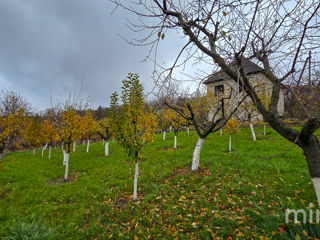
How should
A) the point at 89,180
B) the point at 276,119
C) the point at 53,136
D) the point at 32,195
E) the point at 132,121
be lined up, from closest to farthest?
1. the point at 276,119
2. the point at 132,121
3. the point at 32,195
4. the point at 89,180
5. the point at 53,136

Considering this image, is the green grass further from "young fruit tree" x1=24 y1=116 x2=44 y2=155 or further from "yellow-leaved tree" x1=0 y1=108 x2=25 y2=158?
"young fruit tree" x1=24 y1=116 x2=44 y2=155

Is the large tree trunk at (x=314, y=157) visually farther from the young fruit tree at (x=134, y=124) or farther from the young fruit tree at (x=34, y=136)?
the young fruit tree at (x=34, y=136)

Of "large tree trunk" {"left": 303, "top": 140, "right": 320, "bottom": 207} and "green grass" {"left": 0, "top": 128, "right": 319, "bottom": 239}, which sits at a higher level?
"large tree trunk" {"left": 303, "top": 140, "right": 320, "bottom": 207}

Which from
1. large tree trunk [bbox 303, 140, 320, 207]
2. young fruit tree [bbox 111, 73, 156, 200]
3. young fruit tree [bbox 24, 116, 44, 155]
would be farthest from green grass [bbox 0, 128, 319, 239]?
young fruit tree [bbox 24, 116, 44, 155]

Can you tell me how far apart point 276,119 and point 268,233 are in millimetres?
2291

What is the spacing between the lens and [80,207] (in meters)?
4.63

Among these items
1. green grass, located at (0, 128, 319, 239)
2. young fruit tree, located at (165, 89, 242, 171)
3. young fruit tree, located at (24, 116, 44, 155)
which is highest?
young fruit tree, located at (165, 89, 242, 171)

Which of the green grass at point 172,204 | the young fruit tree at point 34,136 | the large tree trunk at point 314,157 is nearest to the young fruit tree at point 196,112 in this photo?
the green grass at point 172,204

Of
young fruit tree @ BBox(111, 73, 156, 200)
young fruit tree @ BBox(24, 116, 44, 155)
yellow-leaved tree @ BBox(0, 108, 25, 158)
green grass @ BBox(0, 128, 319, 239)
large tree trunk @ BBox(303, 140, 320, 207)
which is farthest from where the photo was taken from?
young fruit tree @ BBox(24, 116, 44, 155)

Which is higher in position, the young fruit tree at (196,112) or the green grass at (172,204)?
the young fruit tree at (196,112)

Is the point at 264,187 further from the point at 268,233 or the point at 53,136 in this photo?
the point at 53,136

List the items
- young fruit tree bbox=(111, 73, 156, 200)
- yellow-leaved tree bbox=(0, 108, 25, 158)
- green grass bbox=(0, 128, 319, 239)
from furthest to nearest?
yellow-leaved tree bbox=(0, 108, 25, 158) → young fruit tree bbox=(111, 73, 156, 200) → green grass bbox=(0, 128, 319, 239)

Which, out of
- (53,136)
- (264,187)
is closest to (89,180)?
(264,187)

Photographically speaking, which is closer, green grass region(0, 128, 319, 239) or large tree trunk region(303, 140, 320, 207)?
large tree trunk region(303, 140, 320, 207)
